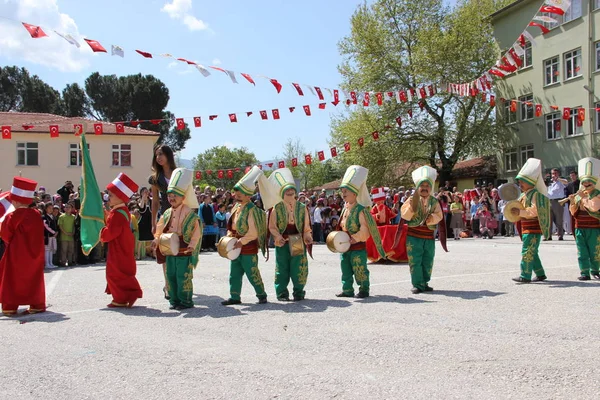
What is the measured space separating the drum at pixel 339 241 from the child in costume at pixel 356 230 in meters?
0.11

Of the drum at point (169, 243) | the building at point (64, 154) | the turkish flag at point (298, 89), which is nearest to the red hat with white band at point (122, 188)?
the drum at point (169, 243)

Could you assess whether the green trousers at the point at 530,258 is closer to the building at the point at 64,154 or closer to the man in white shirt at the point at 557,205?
the man in white shirt at the point at 557,205

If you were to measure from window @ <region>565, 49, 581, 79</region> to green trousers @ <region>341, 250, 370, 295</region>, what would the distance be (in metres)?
29.3

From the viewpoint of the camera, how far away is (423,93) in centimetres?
2103

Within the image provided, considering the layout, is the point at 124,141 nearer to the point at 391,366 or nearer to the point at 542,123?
the point at 542,123

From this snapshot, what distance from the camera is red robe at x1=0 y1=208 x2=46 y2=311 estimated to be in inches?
313

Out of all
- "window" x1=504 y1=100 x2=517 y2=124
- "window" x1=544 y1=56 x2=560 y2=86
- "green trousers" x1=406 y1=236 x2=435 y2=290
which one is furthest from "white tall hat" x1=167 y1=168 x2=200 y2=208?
"window" x1=504 y1=100 x2=517 y2=124

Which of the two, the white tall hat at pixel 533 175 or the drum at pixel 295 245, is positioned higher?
the white tall hat at pixel 533 175

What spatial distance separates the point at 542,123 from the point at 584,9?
712 cm

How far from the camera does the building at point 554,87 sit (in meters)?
32.4

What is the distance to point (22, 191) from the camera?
8180mm

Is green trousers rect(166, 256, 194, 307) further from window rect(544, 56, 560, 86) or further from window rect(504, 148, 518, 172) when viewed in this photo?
window rect(504, 148, 518, 172)

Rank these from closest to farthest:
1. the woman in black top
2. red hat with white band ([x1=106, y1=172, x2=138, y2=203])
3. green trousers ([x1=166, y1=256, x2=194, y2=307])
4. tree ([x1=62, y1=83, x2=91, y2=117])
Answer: green trousers ([x1=166, y1=256, x2=194, y2=307]) < red hat with white band ([x1=106, y1=172, x2=138, y2=203]) < the woman in black top < tree ([x1=62, y1=83, x2=91, y2=117])

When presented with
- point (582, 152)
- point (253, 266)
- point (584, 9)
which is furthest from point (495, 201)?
point (253, 266)
